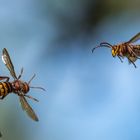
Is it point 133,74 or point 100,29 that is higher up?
point 100,29

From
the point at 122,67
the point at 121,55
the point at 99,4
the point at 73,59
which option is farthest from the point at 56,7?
the point at 121,55

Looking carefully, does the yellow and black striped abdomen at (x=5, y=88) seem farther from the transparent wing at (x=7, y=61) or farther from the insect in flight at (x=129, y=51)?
the insect in flight at (x=129, y=51)

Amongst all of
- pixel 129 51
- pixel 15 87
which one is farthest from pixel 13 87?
pixel 129 51

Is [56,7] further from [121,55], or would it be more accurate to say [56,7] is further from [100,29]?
[121,55]

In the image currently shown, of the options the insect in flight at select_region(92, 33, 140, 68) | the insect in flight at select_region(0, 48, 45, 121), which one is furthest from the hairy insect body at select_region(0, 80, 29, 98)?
the insect in flight at select_region(92, 33, 140, 68)

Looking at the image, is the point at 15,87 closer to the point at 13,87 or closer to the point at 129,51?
the point at 13,87

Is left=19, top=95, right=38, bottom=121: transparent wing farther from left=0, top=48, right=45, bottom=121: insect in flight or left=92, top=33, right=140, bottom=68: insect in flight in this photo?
left=92, top=33, right=140, bottom=68: insect in flight

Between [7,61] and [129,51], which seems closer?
[129,51]

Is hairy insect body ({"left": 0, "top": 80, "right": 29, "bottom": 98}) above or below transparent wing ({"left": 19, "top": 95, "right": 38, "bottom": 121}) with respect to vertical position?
above
